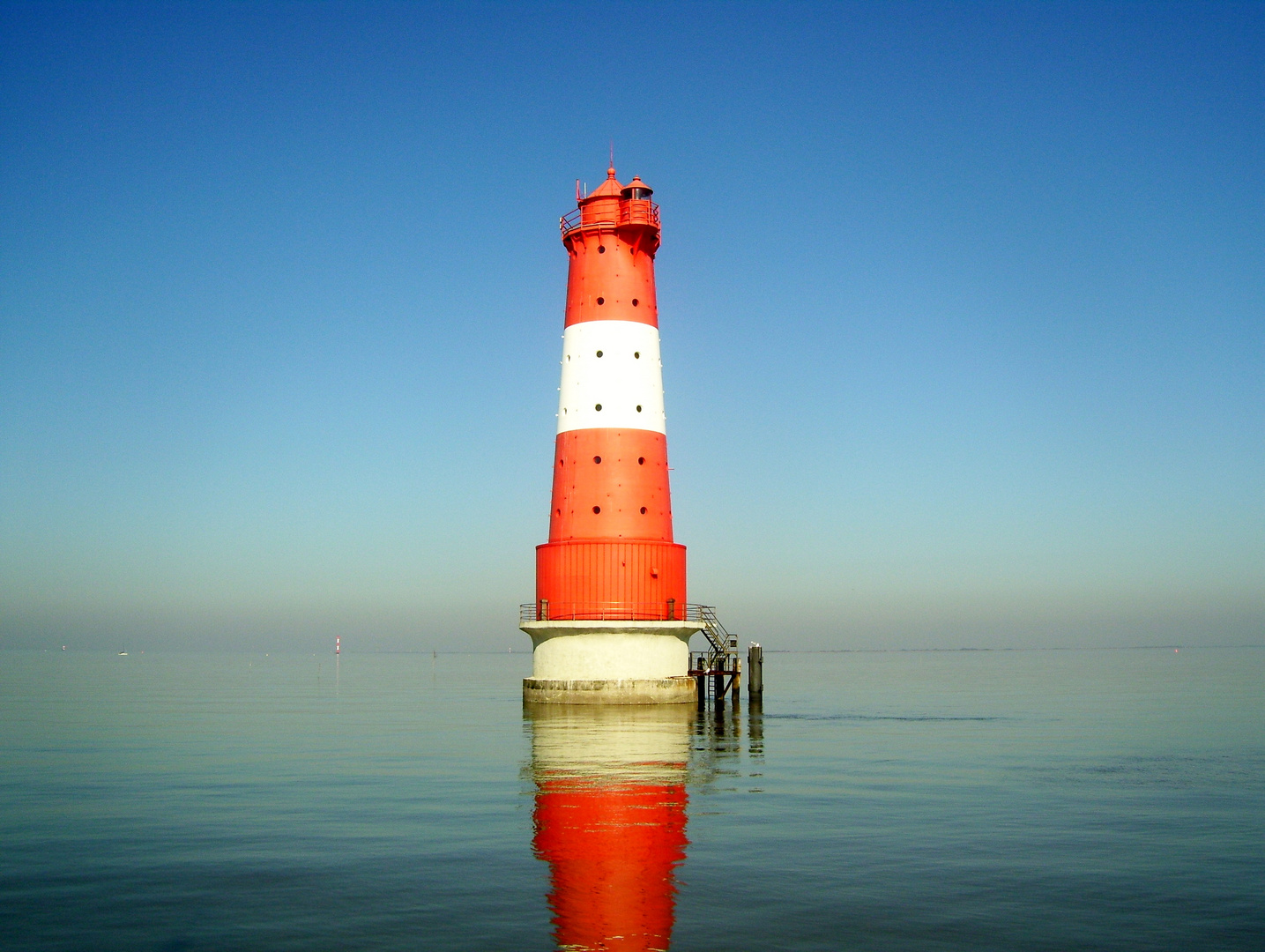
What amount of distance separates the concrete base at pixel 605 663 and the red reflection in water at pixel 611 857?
17008 mm

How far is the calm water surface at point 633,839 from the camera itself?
12867 millimetres

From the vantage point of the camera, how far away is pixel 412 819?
19.5 meters

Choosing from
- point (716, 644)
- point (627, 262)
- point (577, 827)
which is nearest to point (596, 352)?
point (627, 262)

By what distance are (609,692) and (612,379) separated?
431 inches

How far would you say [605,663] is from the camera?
133 ft

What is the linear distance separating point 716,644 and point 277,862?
30188mm

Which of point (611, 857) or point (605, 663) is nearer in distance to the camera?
point (611, 857)

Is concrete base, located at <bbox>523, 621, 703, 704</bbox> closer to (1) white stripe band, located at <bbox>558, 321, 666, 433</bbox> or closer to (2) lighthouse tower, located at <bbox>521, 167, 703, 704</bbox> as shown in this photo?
(2) lighthouse tower, located at <bbox>521, 167, 703, 704</bbox>

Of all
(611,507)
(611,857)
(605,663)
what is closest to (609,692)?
(605,663)

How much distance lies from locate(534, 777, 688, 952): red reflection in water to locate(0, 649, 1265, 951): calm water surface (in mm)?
57

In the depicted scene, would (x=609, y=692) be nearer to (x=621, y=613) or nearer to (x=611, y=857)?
(x=621, y=613)

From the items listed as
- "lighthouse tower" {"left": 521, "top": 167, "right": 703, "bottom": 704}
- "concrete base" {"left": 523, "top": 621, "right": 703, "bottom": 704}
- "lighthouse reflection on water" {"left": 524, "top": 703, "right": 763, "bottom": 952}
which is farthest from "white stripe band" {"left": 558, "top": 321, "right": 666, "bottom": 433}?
"lighthouse reflection on water" {"left": 524, "top": 703, "right": 763, "bottom": 952}

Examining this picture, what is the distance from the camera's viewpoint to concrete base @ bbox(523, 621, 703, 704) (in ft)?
133

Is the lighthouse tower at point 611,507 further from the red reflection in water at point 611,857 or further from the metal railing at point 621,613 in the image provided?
the red reflection in water at point 611,857
